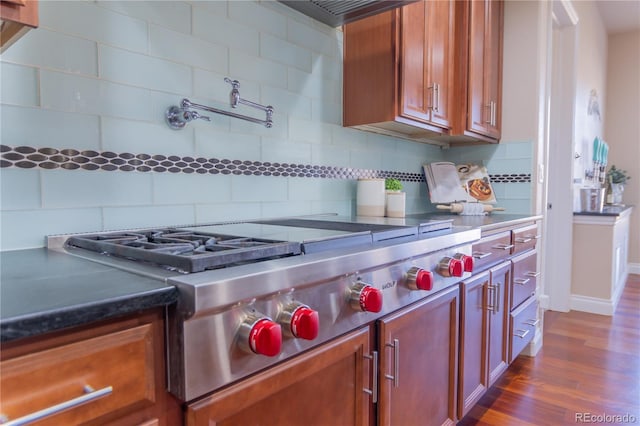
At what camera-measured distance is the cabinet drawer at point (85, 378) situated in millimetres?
469

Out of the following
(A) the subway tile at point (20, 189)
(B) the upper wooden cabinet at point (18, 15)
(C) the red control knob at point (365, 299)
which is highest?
(B) the upper wooden cabinet at point (18, 15)

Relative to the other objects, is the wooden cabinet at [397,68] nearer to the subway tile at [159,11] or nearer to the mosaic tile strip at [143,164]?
the mosaic tile strip at [143,164]

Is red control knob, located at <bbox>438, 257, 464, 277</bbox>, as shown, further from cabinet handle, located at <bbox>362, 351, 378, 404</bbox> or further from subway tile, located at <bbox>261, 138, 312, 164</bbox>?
subway tile, located at <bbox>261, 138, 312, 164</bbox>

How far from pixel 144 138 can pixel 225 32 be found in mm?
505

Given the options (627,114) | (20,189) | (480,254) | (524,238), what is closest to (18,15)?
(20,189)

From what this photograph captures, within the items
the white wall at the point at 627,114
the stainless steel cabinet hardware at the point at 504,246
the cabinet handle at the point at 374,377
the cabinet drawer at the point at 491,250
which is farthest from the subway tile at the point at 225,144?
the white wall at the point at 627,114

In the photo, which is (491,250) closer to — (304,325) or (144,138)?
(304,325)

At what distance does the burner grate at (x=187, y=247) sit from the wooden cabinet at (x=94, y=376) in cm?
14

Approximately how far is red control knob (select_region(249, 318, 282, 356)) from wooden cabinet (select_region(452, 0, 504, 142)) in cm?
192

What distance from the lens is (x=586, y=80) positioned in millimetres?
4109

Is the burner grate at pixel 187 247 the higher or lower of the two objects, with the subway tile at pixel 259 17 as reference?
lower

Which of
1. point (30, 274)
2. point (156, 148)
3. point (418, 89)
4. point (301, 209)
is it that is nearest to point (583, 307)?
point (418, 89)

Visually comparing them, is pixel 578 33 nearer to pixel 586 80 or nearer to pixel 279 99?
pixel 586 80

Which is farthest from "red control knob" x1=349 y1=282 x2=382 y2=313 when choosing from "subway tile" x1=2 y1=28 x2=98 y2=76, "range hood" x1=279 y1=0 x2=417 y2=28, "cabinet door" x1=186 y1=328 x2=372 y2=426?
"range hood" x1=279 y1=0 x2=417 y2=28
